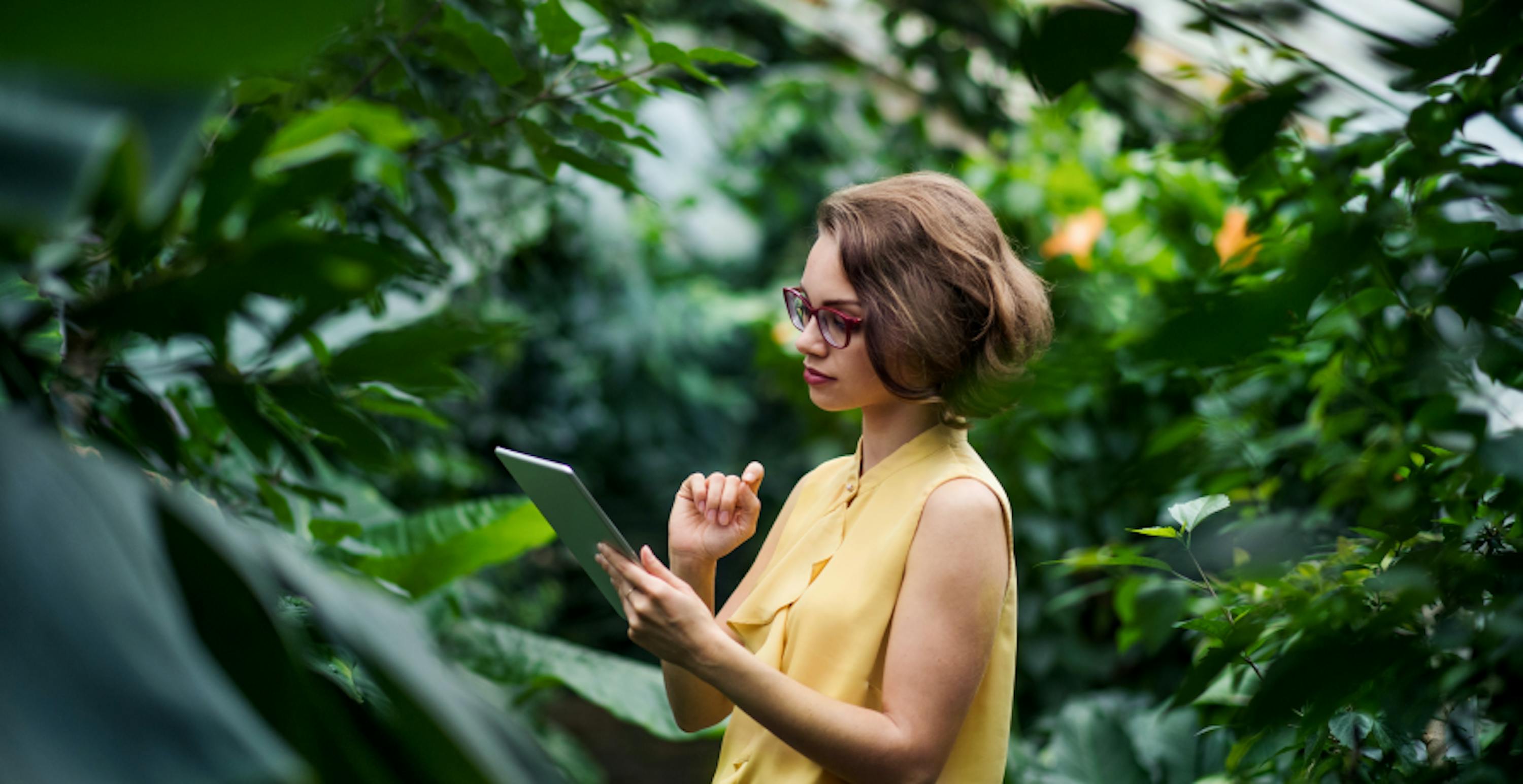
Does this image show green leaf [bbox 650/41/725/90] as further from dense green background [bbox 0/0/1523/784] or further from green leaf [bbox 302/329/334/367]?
green leaf [bbox 302/329/334/367]

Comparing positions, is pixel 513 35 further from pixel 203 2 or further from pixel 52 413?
pixel 203 2

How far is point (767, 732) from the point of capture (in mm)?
887

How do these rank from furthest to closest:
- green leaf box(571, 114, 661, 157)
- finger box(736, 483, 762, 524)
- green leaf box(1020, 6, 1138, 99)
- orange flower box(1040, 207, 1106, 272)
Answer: orange flower box(1040, 207, 1106, 272) < green leaf box(571, 114, 661, 157) < finger box(736, 483, 762, 524) < green leaf box(1020, 6, 1138, 99)

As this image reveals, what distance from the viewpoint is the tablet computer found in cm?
82

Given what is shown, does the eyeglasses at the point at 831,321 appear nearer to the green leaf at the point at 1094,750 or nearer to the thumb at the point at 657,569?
the thumb at the point at 657,569

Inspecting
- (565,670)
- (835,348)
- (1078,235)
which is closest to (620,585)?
(835,348)

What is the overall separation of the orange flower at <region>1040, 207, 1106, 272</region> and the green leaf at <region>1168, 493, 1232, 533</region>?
1980mm

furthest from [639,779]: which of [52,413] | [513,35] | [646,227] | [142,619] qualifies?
[142,619]

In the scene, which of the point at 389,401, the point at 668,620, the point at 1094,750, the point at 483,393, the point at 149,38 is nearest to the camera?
the point at 149,38

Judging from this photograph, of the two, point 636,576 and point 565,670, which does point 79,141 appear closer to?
point 636,576

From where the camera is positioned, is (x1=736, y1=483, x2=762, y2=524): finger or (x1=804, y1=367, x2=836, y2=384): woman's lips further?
(x1=736, y1=483, x2=762, y2=524): finger

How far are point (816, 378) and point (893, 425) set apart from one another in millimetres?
88

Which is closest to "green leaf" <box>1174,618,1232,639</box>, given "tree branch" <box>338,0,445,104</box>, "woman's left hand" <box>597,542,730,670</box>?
"woman's left hand" <box>597,542,730,670</box>

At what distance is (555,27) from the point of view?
106 centimetres
